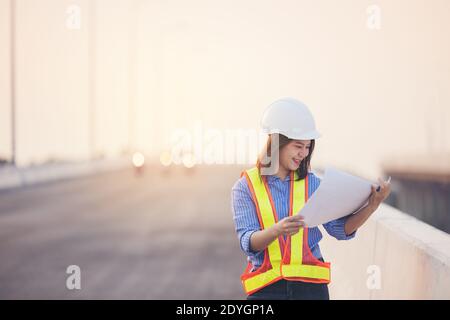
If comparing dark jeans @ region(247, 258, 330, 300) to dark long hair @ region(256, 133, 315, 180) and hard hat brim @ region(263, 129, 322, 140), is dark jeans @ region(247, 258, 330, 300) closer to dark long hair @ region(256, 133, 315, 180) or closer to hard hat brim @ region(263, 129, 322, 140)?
dark long hair @ region(256, 133, 315, 180)

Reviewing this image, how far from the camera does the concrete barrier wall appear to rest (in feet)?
15.4

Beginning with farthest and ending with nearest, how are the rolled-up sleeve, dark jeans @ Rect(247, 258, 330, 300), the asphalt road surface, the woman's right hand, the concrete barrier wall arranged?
the asphalt road surface
the concrete barrier wall
dark jeans @ Rect(247, 258, 330, 300)
the rolled-up sleeve
the woman's right hand

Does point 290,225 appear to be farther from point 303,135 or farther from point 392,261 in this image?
point 392,261

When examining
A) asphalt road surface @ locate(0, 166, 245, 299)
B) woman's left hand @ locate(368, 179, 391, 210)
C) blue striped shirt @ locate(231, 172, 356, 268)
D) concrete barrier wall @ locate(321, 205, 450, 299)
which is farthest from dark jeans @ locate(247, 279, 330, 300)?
asphalt road surface @ locate(0, 166, 245, 299)

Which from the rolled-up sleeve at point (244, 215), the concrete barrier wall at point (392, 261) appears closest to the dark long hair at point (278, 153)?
the rolled-up sleeve at point (244, 215)

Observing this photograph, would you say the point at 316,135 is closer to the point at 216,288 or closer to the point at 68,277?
the point at 216,288

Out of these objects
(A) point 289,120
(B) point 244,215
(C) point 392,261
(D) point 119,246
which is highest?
(A) point 289,120

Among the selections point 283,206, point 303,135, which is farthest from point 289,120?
point 283,206

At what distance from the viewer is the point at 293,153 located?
4340 millimetres

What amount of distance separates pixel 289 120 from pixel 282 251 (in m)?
0.64

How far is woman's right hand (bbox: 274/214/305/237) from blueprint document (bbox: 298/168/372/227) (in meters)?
0.03

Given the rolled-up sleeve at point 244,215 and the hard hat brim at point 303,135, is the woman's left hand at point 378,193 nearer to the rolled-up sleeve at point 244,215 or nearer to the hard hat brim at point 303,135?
the hard hat brim at point 303,135

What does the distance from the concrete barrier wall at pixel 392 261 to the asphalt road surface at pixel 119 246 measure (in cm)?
301

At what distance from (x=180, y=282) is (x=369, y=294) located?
5454 mm
